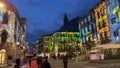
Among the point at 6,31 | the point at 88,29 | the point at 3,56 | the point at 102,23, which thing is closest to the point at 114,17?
the point at 102,23

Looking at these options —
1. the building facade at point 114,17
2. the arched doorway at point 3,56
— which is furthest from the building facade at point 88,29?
the arched doorway at point 3,56

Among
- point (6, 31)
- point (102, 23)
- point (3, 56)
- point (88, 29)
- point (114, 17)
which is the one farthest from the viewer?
point (88, 29)

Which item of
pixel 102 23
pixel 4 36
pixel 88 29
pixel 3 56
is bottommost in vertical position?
pixel 3 56

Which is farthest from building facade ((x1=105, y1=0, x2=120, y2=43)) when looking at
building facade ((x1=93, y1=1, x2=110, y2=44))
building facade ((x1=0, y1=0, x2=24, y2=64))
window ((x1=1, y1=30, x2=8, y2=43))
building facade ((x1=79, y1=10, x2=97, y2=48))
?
window ((x1=1, y1=30, x2=8, y2=43))

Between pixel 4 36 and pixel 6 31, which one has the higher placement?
pixel 6 31

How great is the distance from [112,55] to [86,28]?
104 feet

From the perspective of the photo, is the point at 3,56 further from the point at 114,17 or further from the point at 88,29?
the point at 88,29

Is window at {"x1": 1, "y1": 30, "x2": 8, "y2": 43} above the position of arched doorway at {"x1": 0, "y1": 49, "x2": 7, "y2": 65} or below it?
above

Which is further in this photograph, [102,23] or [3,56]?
[102,23]

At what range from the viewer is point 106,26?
2144 inches

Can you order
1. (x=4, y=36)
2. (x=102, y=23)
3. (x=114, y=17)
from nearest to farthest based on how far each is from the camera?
(x=4, y=36) → (x=114, y=17) → (x=102, y=23)

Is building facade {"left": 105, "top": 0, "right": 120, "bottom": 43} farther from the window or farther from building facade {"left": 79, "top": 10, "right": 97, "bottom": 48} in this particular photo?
the window

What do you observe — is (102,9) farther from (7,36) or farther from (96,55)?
(7,36)

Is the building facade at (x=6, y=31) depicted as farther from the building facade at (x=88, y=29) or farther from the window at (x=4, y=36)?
the building facade at (x=88, y=29)
